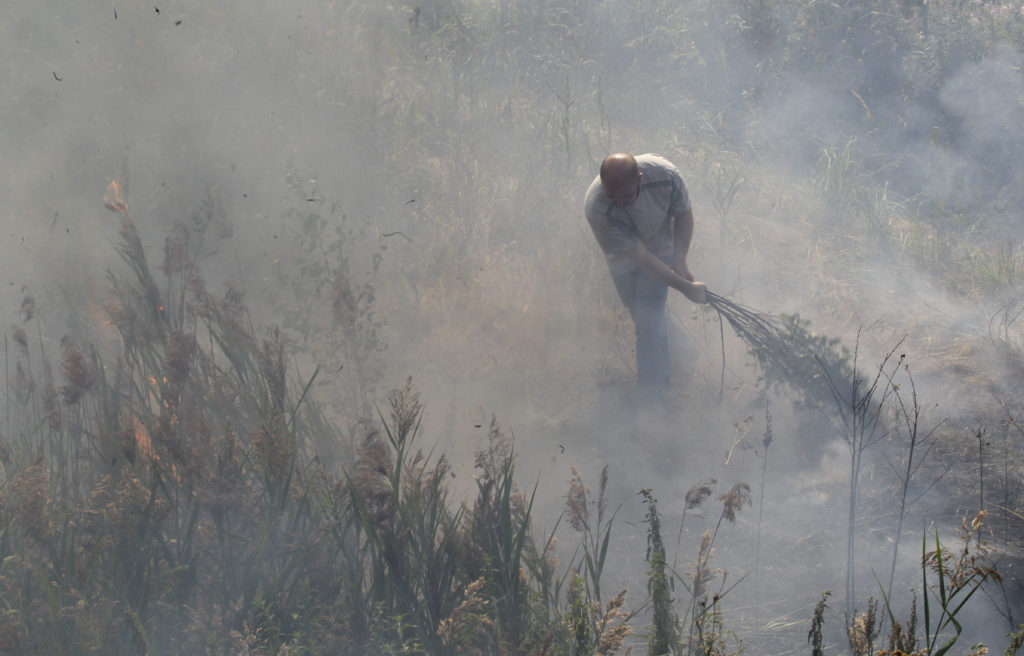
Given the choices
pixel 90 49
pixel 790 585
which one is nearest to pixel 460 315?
pixel 790 585

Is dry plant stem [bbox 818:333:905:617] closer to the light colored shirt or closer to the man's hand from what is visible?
the man's hand

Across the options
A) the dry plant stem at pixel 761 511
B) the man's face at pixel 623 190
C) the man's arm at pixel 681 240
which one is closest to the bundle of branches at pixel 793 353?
the man's arm at pixel 681 240

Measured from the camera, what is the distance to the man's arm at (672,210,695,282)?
14.6ft

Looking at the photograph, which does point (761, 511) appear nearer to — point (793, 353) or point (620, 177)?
point (793, 353)

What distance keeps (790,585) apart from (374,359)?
2963mm

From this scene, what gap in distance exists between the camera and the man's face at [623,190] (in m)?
3.90

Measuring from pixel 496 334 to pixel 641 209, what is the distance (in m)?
1.52

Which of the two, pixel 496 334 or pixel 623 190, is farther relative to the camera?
pixel 496 334

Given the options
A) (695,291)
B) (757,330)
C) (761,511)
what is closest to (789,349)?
(757,330)

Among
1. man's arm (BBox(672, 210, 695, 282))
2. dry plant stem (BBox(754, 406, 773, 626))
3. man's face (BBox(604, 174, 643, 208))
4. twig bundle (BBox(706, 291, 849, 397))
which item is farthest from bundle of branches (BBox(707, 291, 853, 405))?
man's face (BBox(604, 174, 643, 208))

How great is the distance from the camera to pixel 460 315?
5.38 meters

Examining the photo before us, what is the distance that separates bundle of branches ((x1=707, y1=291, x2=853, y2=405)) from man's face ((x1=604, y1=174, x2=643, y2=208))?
88 centimetres

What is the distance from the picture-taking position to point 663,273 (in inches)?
166

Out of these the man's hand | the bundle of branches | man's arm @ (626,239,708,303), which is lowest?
the bundle of branches
